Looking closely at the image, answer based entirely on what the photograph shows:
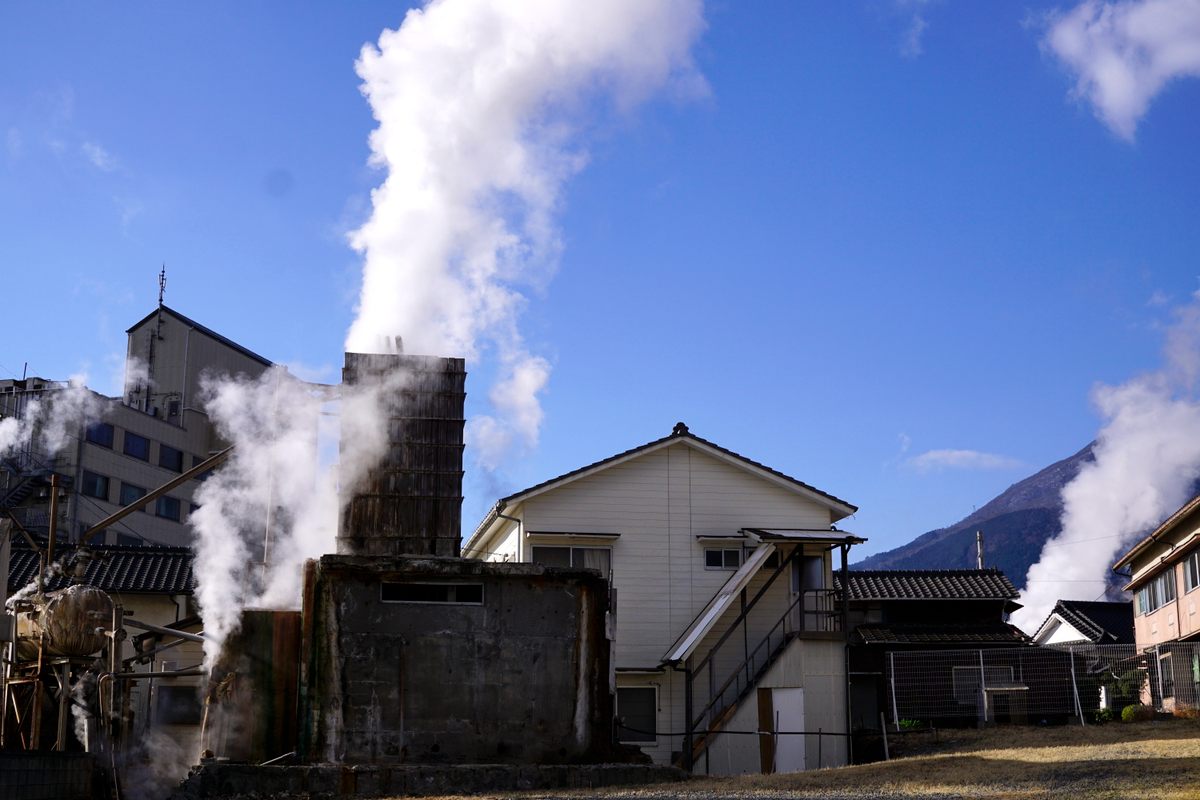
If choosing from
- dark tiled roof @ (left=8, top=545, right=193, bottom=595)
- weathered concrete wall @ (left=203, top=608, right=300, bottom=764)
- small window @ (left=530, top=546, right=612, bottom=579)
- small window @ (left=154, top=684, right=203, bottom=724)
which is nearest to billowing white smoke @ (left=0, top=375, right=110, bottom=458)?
dark tiled roof @ (left=8, top=545, right=193, bottom=595)

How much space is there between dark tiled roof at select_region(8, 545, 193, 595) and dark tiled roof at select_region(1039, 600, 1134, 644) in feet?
108

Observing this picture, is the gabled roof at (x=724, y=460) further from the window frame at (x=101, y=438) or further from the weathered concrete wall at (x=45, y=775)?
the window frame at (x=101, y=438)

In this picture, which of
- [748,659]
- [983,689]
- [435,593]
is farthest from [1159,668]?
[435,593]

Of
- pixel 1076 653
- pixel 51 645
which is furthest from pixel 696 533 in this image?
pixel 51 645

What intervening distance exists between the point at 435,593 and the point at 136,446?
4140 cm

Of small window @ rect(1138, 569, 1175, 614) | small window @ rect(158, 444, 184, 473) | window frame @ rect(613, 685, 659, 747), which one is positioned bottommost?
window frame @ rect(613, 685, 659, 747)

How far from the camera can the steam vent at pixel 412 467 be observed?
26234 millimetres

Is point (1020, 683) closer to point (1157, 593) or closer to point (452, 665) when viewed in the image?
point (1157, 593)

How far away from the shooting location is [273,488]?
28.5m

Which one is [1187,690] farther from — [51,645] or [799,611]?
[51,645]

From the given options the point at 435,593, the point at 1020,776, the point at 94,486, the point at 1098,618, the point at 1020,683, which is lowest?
the point at 1020,776

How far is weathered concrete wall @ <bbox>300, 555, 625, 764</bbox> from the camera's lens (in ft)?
74.8

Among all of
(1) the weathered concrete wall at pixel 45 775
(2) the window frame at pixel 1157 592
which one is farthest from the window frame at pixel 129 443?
(2) the window frame at pixel 1157 592

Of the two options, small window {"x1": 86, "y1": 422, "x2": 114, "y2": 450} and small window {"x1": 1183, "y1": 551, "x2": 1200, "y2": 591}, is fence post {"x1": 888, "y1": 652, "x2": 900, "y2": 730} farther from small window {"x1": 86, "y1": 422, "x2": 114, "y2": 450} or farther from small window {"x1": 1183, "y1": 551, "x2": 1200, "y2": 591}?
small window {"x1": 86, "y1": 422, "x2": 114, "y2": 450}
